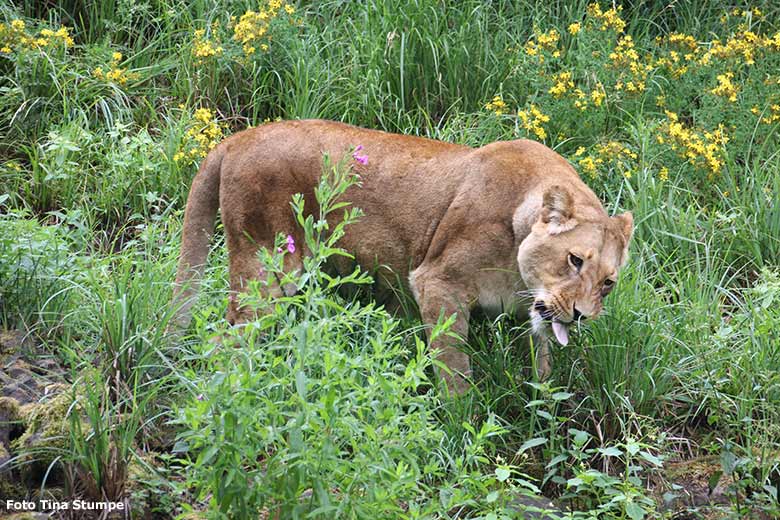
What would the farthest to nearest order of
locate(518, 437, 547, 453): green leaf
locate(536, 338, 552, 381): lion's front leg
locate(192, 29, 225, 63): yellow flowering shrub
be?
locate(192, 29, 225, 63): yellow flowering shrub, locate(536, 338, 552, 381): lion's front leg, locate(518, 437, 547, 453): green leaf

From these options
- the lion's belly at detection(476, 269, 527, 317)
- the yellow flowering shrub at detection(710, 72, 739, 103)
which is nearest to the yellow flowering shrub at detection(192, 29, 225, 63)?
the lion's belly at detection(476, 269, 527, 317)

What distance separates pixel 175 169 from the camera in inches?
297

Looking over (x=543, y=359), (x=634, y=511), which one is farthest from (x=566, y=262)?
(x=634, y=511)

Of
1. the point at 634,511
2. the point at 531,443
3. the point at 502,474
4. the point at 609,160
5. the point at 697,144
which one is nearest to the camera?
the point at 502,474

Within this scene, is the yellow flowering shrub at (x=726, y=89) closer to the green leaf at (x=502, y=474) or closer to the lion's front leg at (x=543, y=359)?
the lion's front leg at (x=543, y=359)

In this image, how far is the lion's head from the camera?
17.5 ft

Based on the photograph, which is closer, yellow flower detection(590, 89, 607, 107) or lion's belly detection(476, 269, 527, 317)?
lion's belly detection(476, 269, 527, 317)

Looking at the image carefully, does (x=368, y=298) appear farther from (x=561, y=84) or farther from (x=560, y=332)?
(x=561, y=84)

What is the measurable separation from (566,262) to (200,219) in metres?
2.09

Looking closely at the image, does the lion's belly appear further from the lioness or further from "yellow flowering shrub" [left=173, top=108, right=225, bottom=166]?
"yellow flowering shrub" [left=173, top=108, right=225, bottom=166]

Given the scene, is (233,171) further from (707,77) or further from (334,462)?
(707,77)

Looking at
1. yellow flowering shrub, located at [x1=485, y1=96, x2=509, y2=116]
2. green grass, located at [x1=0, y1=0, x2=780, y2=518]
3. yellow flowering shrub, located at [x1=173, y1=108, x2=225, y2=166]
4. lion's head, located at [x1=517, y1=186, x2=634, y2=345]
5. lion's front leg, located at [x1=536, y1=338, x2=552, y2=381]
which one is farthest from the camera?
yellow flowering shrub, located at [x1=485, y1=96, x2=509, y2=116]

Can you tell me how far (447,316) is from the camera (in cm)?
574

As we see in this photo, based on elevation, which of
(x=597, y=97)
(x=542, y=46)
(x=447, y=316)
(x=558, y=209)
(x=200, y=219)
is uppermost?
(x=558, y=209)
